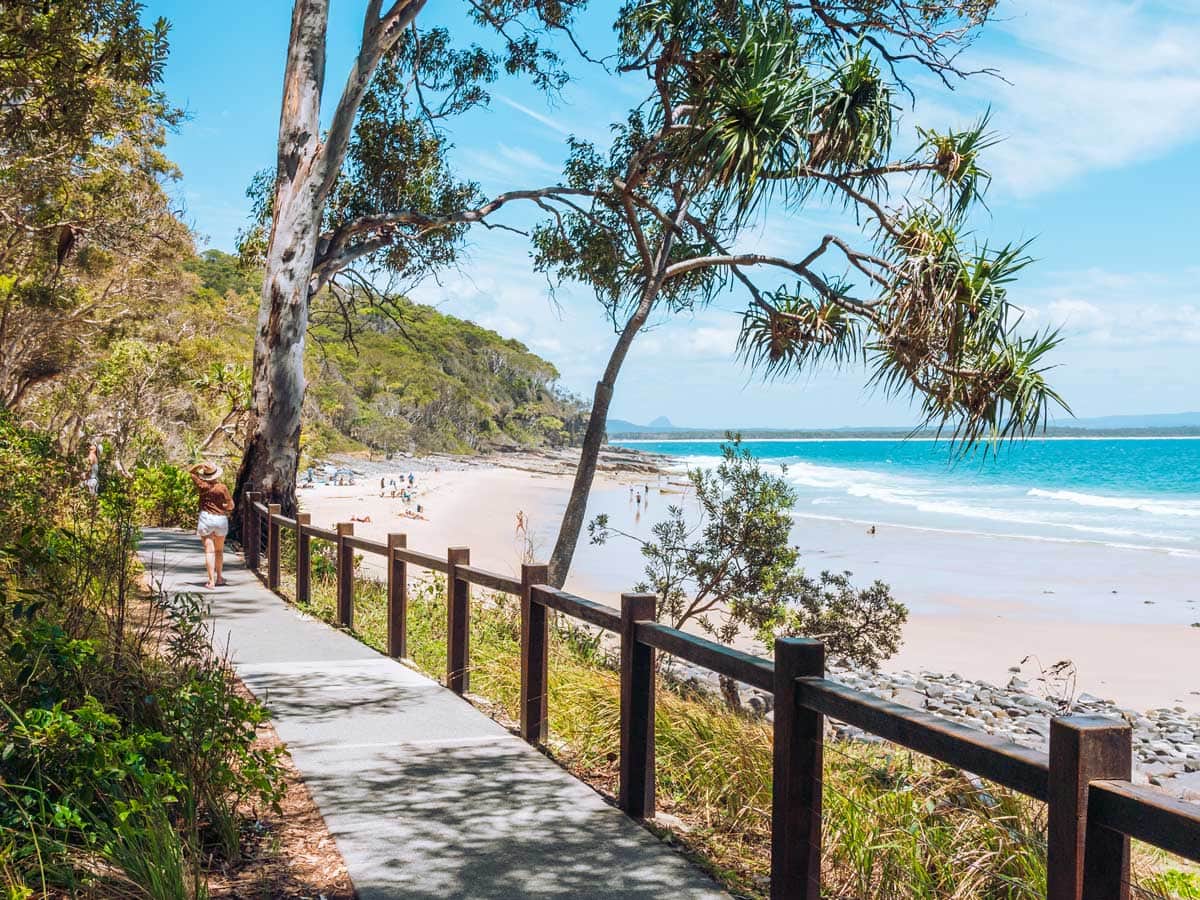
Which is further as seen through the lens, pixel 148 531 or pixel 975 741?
pixel 148 531

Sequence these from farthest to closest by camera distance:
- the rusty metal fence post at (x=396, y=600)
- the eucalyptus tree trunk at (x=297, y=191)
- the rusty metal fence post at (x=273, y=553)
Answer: the eucalyptus tree trunk at (x=297, y=191) → the rusty metal fence post at (x=273, y=553) → the rusty metal fence post at (x=396, y=600)

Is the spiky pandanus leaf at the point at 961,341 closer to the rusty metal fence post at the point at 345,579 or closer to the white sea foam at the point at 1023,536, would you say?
the rusty metal fence post at the point at 345,579

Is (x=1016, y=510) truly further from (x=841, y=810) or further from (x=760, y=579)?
(x=841, y=810)

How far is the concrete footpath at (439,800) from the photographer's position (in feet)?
14.0

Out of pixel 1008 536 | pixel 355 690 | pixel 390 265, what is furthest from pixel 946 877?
pixel 1008 536

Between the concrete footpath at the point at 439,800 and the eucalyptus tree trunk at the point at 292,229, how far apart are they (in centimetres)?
858

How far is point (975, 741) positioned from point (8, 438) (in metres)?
11.7

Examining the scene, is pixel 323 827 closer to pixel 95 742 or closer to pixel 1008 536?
pixel 95 742

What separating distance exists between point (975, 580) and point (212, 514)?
20.3 meters

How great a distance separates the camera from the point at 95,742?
13.2ft

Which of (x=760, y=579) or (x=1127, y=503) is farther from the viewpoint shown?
(x=1127, y=503)

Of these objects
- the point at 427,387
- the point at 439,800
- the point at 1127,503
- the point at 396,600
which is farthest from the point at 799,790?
the point at 427,387

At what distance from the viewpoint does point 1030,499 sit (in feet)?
196

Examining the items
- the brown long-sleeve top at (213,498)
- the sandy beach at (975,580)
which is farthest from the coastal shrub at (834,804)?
the brown long-sleeve top at (213,498)
